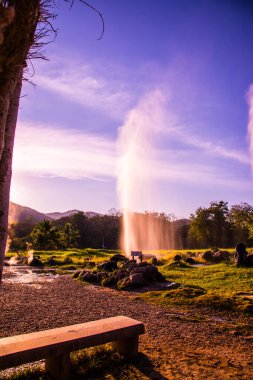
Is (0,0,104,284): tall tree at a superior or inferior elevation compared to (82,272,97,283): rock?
superior

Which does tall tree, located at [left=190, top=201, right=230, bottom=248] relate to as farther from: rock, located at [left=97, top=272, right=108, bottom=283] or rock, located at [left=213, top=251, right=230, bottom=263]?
rock, located at [left=97, top=272, right=108, bottom=283]

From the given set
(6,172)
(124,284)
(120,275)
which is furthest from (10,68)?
(120,275)

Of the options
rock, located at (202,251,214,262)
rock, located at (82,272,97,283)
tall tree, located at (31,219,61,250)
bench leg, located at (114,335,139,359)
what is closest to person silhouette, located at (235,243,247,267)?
rock, located at (202,251,214,262)

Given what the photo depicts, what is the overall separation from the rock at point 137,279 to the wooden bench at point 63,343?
971 centimetres

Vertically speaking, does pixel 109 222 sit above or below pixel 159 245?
above

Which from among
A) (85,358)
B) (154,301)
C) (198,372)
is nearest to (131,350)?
(85,358)

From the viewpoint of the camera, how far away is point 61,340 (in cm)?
492

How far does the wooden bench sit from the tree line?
156 feet

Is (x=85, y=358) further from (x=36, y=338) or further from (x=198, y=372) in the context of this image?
(x=198, y=372)

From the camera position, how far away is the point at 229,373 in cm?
528

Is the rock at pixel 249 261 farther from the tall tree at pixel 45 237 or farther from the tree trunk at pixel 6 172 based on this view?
the tall tree at pixel 45 237

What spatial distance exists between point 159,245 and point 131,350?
7929 cm

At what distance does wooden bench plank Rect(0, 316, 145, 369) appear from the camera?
4469mm

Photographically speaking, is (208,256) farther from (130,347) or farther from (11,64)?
(11,64)
